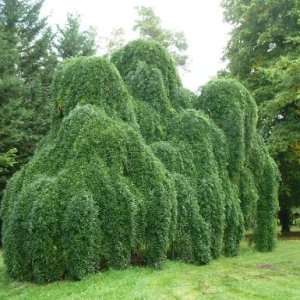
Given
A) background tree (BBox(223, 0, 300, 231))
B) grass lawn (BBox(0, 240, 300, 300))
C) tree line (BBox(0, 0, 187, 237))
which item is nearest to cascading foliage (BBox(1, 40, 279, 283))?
grass lawn (BBox(0, 240, 300, 300))

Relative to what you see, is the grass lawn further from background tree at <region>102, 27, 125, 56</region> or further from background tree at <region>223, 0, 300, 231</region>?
background tree at <region>102, 27, 125, 56</region>

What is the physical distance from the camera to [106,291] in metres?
9.22

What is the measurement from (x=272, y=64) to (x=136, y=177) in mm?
13216

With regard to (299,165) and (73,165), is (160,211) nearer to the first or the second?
(73,165)

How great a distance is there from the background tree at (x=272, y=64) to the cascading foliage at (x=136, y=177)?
361 centimetres

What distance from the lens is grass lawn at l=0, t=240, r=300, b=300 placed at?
894 cm

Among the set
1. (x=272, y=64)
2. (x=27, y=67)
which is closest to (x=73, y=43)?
(x=27, y=67)

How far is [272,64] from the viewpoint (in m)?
22.7

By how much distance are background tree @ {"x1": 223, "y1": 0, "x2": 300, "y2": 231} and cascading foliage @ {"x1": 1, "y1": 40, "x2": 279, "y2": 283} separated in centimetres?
361

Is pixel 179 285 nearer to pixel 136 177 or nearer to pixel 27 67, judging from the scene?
pixel 136 177

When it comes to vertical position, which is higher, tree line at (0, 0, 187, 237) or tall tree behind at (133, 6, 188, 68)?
tall tree behind at (133, 6, 188, 68)

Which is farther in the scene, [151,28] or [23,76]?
[151,28]

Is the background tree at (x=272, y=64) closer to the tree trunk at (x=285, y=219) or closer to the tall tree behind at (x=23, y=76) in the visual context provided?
the tree trunk at (x=285, y=219)

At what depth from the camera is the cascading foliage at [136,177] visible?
35.1ft
